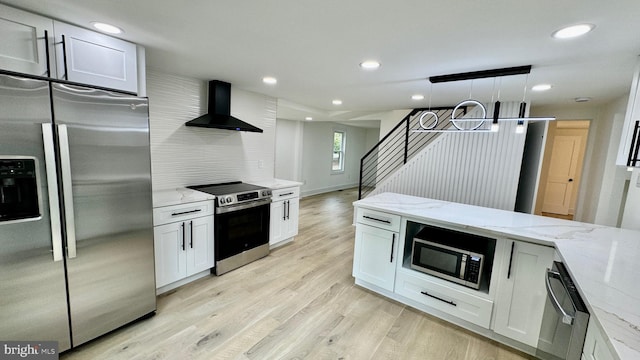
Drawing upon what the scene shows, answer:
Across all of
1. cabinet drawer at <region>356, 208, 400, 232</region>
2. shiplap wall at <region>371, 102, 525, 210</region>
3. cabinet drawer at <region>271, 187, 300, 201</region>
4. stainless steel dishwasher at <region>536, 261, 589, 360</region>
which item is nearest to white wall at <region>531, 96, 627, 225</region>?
shiplap wall at <region>371, 102, 525, 210</region>

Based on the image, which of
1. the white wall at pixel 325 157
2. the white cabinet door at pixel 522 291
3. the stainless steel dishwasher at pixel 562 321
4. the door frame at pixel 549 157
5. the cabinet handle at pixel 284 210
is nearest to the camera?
the stainless steel dishwasher at pixel 562 321

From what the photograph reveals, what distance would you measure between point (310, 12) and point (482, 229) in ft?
6.46

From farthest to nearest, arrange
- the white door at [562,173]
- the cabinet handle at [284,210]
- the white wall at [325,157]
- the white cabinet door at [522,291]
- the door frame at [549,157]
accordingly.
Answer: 1. the white wall at [325,157]
2. the white door at [562,173]
3. the door frame at [549,157]
4. the cabinet handle at [284,210]
5. the white cabinet door at [522,291]

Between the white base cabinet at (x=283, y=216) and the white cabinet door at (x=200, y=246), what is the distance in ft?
2.84

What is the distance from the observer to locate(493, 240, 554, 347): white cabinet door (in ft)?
6.07

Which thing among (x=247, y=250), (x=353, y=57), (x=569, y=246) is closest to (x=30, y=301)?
(x=247, y=250)

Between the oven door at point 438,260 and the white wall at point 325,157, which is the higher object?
the white wall at point 325,157

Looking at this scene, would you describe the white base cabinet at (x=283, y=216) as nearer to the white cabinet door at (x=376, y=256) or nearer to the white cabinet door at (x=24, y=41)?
the white cabinet door at (x=376, y=256)

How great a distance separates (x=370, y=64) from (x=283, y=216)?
2.31 m

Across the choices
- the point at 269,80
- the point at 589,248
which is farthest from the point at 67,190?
the point at 589,248

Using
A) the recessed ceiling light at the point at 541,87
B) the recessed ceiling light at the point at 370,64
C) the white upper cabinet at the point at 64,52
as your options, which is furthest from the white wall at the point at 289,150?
the recessed ceiling light at the point at 541,87

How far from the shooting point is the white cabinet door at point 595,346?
90 centimetres

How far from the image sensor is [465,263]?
2.14 m

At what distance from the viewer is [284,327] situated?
2154mm
